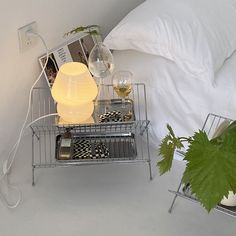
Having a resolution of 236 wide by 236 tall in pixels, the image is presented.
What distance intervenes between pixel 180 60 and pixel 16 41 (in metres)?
0.56

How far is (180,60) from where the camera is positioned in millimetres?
1448

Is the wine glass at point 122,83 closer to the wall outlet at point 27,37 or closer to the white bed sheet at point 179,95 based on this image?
the white bed sheet at point 179,95

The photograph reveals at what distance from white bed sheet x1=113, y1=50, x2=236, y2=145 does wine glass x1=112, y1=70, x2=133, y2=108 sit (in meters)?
0.08

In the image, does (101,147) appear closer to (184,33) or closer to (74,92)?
(74,92)

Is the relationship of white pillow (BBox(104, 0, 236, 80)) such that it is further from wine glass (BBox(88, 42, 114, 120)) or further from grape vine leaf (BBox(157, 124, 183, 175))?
grape vine leaf (BBox(157, 124, 183, 175))

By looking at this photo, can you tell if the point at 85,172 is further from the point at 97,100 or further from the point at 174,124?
the point at 174,124

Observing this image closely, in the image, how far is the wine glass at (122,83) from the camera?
4.69 feet

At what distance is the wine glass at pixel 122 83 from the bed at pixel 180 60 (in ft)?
0.28

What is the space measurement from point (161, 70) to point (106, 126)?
303mm

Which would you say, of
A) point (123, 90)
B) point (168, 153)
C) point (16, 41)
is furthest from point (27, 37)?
point (168, 153)

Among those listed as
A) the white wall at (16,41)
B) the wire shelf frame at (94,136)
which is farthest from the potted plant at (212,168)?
the white wall at (16,41)

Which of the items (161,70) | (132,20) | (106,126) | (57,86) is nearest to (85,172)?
(106,126)

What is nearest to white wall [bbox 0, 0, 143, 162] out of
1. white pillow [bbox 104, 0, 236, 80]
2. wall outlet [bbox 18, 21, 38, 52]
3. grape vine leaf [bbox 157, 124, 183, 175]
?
wall outlet [bbox 18, 21, 38, 52]

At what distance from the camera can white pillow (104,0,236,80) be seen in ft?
4.72
